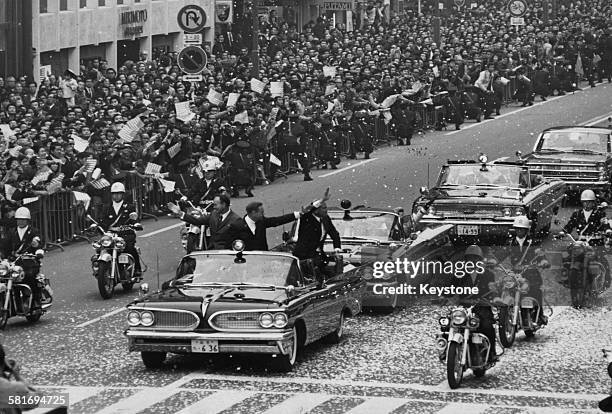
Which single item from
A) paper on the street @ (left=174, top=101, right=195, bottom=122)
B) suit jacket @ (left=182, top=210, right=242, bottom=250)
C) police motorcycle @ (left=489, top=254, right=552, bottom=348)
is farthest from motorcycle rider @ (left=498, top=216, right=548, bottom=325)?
paper on the street @ (left=174, top=101, right=195, bottom=122)

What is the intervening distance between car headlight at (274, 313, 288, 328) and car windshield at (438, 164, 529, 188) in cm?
1087

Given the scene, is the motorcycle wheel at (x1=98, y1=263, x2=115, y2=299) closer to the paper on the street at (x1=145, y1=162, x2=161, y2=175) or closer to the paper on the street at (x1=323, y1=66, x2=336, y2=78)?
the paper on the street at (x1=145, y1=162, x2=161, y2=175)

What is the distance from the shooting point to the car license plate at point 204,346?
18609 mm

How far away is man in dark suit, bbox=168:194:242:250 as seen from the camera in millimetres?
22547

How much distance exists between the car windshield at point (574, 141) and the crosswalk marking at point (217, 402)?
1724 centimetres

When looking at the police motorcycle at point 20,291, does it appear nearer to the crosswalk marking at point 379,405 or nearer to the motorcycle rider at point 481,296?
the motorcycle rider at point 481,296

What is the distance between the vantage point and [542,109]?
170 ft

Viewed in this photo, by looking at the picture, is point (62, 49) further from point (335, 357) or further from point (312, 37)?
point (335, 357)

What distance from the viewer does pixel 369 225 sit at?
25.1 m

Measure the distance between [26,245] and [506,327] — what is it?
6901 mm

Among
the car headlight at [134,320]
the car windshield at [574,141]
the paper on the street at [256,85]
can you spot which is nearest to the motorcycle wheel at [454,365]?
the car headlight at [134,320]

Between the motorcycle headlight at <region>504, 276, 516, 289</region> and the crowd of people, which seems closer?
the motorcycle headlight at <region>504, 276, 516, 289</region>

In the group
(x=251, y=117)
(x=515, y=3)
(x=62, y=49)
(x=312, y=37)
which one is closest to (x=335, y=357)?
(x=251, y=117)

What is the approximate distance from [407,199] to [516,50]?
2165 centimetres
